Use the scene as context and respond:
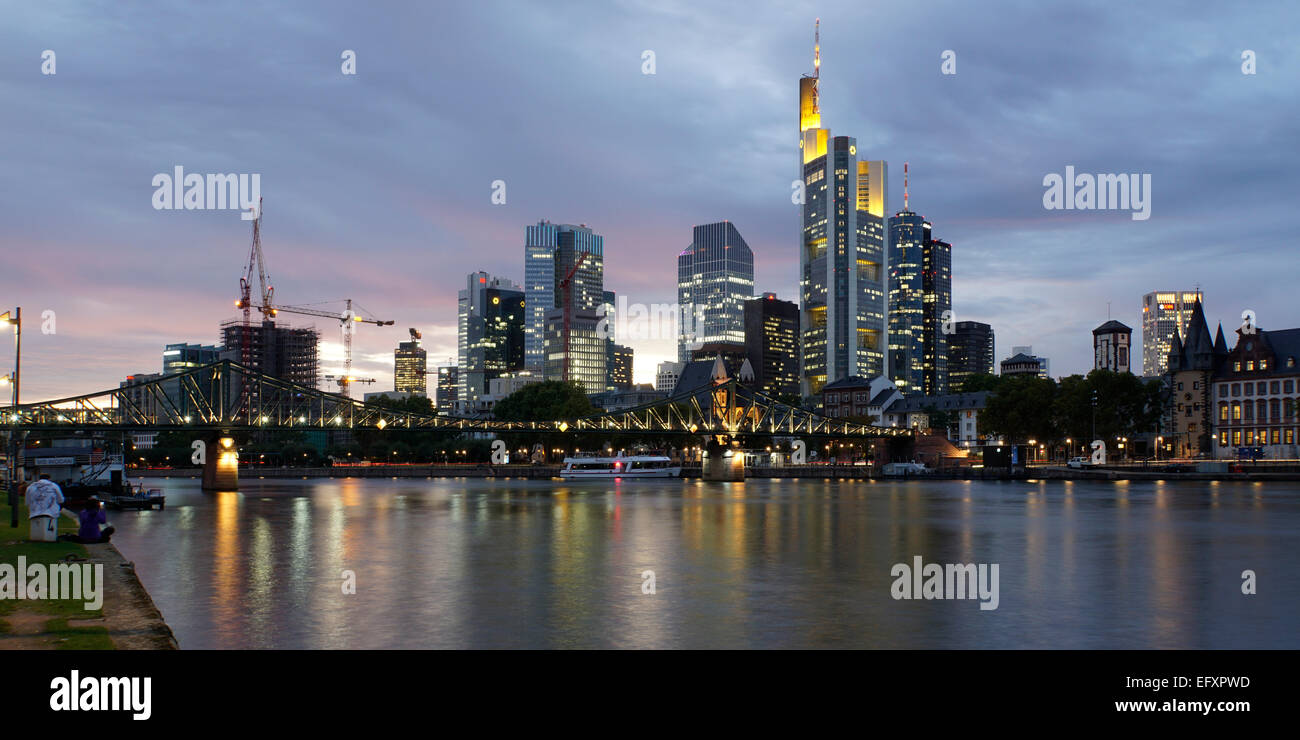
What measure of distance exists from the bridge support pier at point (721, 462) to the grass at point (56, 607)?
137 m

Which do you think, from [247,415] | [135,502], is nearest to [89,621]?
[135,502]

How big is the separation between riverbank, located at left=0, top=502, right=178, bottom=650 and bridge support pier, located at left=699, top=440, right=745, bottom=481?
141302 mm

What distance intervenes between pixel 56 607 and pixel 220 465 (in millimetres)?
109520

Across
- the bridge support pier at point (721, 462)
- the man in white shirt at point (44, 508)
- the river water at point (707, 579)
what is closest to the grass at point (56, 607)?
the man in white shirt at point (44, 508)

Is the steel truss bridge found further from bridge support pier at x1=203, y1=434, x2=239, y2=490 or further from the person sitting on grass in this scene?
the person sitting on grass

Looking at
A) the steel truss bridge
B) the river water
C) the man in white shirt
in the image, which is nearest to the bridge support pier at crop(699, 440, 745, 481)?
the steel truss bridge

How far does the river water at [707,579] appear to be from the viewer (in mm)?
23438

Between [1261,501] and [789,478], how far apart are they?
Result: 336 ft

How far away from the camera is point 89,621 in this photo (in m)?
19.4

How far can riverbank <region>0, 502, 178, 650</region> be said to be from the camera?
17.2m

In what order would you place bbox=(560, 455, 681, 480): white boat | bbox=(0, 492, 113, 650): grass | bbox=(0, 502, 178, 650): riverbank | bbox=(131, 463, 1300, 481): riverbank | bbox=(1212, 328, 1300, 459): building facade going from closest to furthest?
bbox=(0, 502, 178, 650): riverbank, bbox=(0, 492, 113, 650): grass, bbox=(1212, 328, 1300, 459): building facade, bbox=(131, 463, 1300, 481): riverbank, bbox=(560, 455, 681, 480): white boat

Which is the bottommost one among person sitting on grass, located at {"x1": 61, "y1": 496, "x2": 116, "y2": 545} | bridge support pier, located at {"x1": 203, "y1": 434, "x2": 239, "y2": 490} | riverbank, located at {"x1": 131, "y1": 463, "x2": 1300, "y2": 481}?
→ riverbank, located at {"x1": 131, "y1": 463, "x2": 1300, "y2": 481}

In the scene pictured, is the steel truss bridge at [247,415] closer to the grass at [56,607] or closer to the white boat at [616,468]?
the white boat at [616,468]
